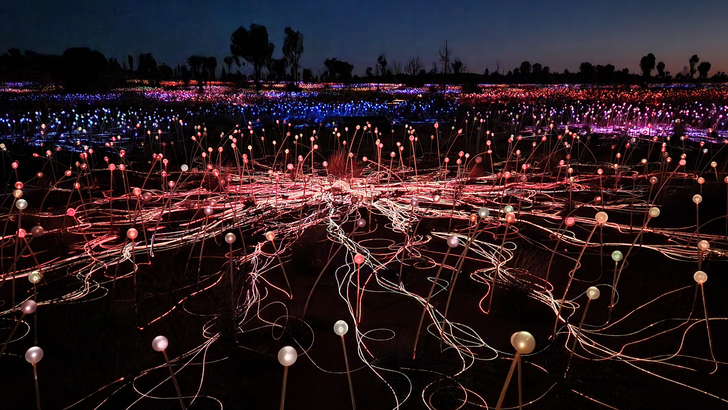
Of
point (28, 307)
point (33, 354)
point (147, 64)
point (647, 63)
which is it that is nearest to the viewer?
point (33, 354)

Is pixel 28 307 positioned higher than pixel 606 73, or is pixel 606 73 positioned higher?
pixel 606 73

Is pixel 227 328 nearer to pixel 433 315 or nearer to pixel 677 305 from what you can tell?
pixel 433 315

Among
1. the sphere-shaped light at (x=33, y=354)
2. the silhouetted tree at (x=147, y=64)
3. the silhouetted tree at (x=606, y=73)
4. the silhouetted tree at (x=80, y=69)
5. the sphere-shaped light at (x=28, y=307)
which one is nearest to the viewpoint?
the sphere-shaped light at (x=33, y=354)

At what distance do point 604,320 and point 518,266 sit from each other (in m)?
0.85

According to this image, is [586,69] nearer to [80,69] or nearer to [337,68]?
[337,68]

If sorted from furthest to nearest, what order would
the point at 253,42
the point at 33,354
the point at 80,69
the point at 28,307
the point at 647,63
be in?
1. the point at 647,63
2. the point at 253,42
3. the point at 80,69
4. the point at 28,307
5. the point at 33,354

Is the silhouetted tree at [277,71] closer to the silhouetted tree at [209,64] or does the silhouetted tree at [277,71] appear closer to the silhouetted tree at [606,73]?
the silhouetted tree at [209,64]

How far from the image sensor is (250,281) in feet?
11.3

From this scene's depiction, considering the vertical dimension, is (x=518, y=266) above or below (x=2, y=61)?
below

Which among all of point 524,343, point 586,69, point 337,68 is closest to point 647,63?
point 586,69

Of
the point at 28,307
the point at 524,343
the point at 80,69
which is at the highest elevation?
the point at 80,69

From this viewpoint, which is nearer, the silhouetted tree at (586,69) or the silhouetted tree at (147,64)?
the silhouetted tree at (147,64)

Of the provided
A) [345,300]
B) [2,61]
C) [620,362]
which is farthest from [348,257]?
[2,61]

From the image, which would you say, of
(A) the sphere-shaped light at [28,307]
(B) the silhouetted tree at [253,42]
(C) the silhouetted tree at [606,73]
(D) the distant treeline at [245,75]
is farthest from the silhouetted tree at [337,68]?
(A) the sphere-shaped light at [28,307]
